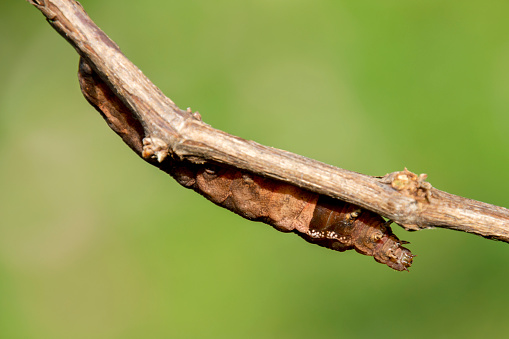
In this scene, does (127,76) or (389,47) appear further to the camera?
(389,47)

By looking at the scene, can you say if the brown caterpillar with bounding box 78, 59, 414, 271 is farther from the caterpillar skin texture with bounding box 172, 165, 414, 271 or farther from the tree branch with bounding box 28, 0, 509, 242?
the tree branch with bounding box 28, 0, 509, 242

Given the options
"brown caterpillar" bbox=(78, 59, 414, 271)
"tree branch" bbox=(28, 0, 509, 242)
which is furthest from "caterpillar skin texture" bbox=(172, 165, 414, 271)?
"tree branch" bbox=(28, 0, 509, 242)

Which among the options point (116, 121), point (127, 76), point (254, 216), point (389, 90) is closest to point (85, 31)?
point (127, 76)

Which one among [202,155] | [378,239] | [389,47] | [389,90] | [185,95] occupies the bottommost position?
[202,155]

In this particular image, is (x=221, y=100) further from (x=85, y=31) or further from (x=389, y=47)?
(x=85, y=31)

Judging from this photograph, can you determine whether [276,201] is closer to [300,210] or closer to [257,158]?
[300,210]

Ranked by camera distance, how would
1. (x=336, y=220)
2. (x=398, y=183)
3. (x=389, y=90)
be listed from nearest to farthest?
1. (x=398, y=183)
2. (x=336, y=220)
3. (x=389, y=90)

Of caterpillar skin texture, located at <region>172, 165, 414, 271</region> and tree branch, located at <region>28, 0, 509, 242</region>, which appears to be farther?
caterpillar skin texture, located at <region>172, 165, 414, 271</region>
